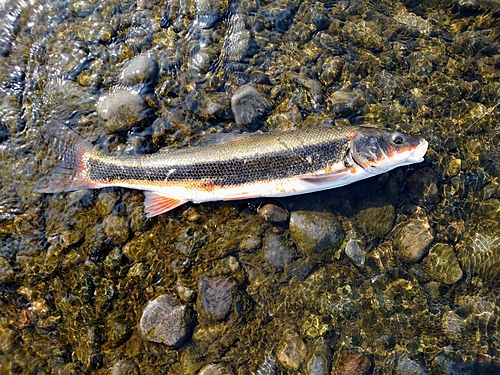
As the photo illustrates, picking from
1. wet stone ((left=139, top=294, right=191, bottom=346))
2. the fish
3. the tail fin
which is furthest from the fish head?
the tail fin

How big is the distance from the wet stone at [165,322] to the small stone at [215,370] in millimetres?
524

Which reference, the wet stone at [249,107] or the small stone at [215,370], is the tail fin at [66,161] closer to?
the wet stone at [249,107]

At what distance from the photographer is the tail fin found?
A: 5.18 meters

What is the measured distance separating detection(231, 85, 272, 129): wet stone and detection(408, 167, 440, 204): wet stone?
270 cm

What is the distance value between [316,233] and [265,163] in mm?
1343

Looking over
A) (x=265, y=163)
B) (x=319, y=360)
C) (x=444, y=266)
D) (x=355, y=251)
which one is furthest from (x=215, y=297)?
(x=444, y=266)

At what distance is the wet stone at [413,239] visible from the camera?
A: 535 centimetres

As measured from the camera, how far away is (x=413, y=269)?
541 cm

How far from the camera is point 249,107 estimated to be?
218 inches

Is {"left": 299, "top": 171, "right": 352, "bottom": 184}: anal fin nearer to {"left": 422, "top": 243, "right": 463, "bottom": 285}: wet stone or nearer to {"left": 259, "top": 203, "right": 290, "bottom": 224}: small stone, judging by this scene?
{"left": 259, "top": 203, "right": 290, "bottom": 224}: small stone

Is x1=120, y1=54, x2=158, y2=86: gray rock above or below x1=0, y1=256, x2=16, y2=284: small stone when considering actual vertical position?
above

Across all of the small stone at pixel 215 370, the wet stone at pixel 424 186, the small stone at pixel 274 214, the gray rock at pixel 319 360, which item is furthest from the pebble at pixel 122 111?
the wet stone at pixel 424 186

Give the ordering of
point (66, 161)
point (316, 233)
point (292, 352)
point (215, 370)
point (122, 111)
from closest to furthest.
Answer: point (215, 370)
point (292, 352)
point (316, 233)
point (66, 161)
point (122, 111)

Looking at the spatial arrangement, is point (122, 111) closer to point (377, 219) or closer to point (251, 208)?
point (251, 208)
